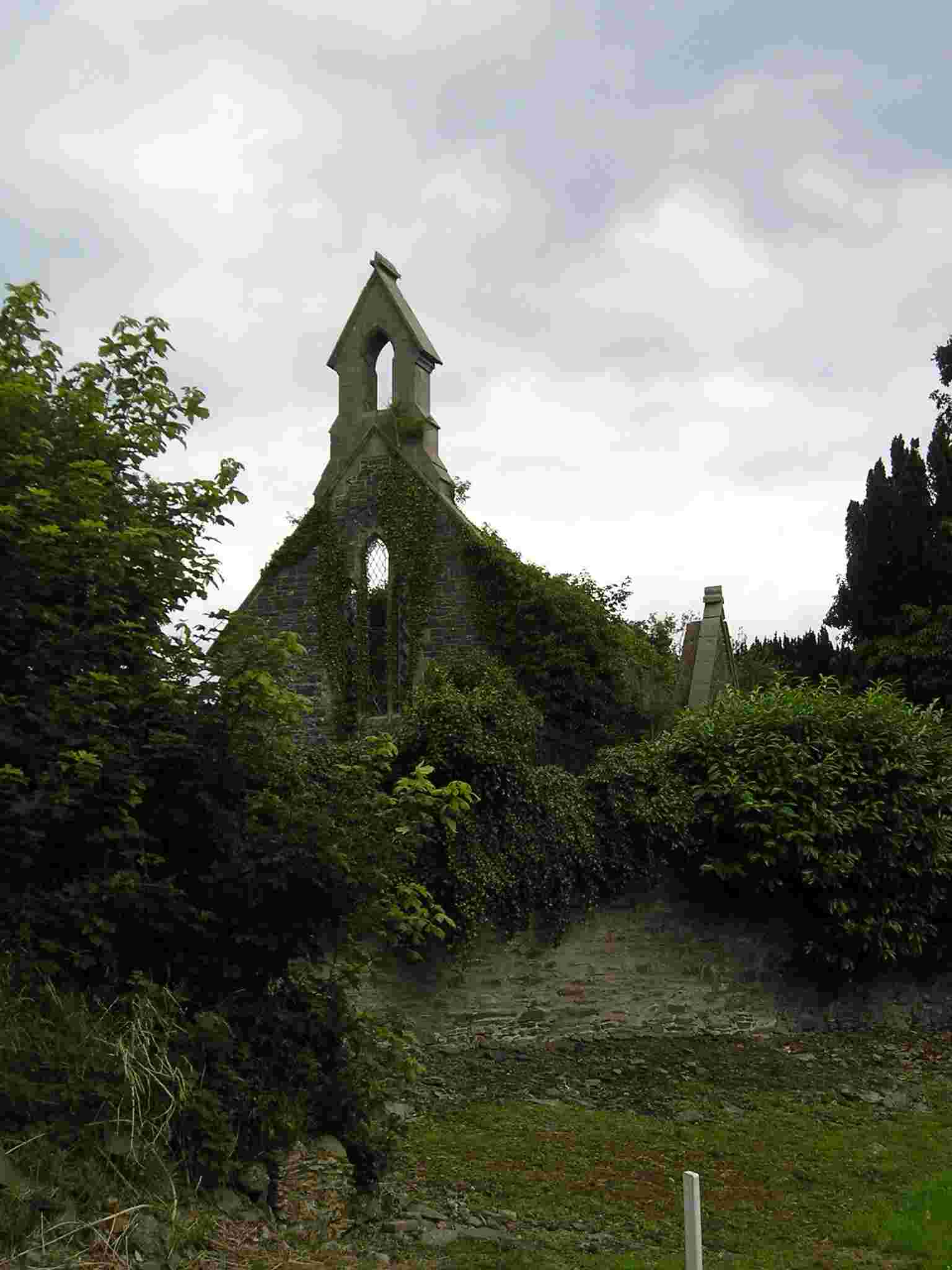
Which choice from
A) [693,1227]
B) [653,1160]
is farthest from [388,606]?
[693,1227]

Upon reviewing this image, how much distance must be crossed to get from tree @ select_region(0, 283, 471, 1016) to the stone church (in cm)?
1030

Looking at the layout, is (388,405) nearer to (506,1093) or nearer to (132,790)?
(506,1093)

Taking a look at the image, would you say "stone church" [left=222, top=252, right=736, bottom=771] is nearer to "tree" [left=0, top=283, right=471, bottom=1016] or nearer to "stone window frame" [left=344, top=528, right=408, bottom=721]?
"stone window frame" [left=344, top=528, right=408, bottom=721]

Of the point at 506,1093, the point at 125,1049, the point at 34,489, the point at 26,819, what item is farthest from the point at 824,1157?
the point at 34,489

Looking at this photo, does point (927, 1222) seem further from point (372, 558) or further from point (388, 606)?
point (372, 558)

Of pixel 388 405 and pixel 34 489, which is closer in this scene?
pixel 34 489

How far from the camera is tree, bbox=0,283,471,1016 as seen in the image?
785 centimetres

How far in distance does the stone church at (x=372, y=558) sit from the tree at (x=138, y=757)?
1030cm

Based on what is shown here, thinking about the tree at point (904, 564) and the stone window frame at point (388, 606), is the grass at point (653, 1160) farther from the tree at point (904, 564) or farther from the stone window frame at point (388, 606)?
the tree at point (904, 564)

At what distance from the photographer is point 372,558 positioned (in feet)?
67.1

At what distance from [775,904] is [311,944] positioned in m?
8.23

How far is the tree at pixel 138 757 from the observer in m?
7.85

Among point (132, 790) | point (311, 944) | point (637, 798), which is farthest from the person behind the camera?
point (637, 798)

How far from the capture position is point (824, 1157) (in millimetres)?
10891
